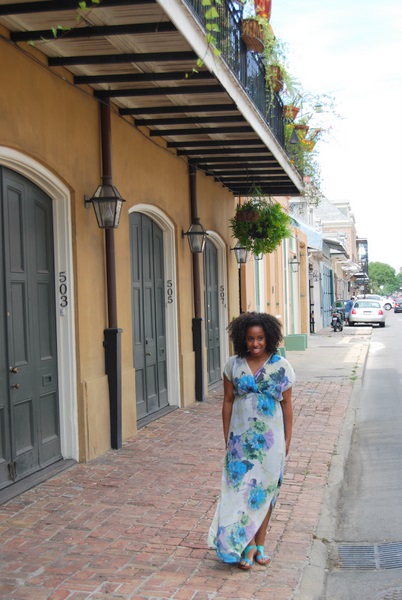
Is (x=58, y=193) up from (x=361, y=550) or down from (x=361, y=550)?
up

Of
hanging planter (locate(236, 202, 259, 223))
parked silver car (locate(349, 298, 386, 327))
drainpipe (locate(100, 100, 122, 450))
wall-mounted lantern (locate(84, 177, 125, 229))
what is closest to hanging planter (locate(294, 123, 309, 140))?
hanging planter (locate(236, 202, 259, 223))

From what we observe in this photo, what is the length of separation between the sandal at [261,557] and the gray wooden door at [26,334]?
2.53m

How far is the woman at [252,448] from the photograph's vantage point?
4.58 metres

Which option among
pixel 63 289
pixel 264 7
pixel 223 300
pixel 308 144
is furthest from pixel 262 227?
pixel 63 289

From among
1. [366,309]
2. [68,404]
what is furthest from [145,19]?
[366,309]

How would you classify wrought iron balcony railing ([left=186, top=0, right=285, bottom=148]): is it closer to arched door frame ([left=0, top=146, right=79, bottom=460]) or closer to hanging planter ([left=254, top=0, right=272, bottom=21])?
hanging planter ([left=254, top=0, right=272, bottom=21])

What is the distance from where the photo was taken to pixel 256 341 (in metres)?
4.67

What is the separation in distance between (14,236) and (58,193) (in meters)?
1.00

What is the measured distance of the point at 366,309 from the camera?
3894 centimetres

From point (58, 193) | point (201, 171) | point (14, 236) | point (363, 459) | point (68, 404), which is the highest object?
point (201, 171)

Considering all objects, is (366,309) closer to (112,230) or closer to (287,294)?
(287,294)

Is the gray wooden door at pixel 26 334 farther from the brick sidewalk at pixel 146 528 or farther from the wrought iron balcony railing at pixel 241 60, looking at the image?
the wrought iron balcony railing at pixel 241 60

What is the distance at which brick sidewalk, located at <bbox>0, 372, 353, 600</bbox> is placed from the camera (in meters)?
4.43

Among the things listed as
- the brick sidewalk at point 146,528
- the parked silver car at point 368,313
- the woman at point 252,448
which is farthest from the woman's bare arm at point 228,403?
the parked silver car at point 368,313
